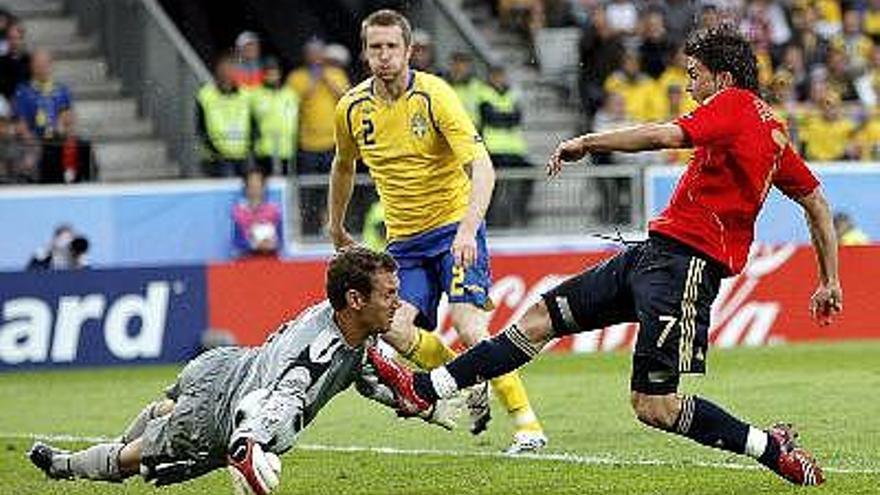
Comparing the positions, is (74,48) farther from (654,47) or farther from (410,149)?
(410,149)

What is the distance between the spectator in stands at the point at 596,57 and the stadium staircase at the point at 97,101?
4.59m

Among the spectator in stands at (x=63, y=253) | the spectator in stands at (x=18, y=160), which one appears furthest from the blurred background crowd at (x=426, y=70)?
the spectator in stands at (x=63, y=253)

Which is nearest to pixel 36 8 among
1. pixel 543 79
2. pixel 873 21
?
pixel 543 79

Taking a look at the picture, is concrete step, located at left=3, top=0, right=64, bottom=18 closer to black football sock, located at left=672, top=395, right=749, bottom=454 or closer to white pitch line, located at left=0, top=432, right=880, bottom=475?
white pitch line, located at left=0, top=432, right=880, bottom=475

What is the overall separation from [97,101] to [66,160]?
103 inches

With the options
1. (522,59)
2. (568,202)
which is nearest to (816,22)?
(522,59)

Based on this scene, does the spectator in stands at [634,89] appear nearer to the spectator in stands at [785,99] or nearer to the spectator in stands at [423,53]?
the spectator in stands at [785,99]

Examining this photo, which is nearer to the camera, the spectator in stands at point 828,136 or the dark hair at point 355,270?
the dark hair at point 355,270

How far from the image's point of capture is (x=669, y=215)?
10328mm

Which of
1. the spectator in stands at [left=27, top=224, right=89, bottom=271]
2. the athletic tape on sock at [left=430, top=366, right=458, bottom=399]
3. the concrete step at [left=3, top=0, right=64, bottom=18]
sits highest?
the concrete step at [left=3, top=0, right=64, bottom=18]

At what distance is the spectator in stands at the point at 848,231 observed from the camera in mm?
21511

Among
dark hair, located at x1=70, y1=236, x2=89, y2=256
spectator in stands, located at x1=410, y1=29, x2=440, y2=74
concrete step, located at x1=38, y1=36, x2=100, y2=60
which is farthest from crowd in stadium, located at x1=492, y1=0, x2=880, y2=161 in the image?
dark hair, located at x1=70, y1=236, x2=89, y2=256

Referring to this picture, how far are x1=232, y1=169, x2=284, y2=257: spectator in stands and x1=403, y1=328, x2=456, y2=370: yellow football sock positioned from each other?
353 inches

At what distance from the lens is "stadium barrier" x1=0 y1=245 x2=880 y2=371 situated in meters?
19.4
